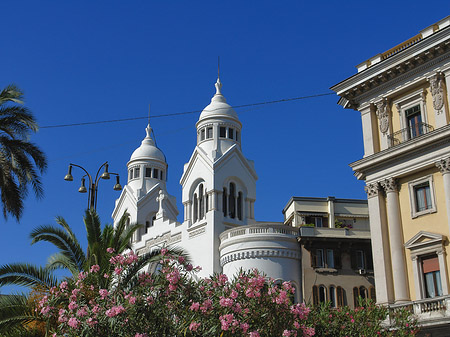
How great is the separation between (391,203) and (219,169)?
77.4 feet

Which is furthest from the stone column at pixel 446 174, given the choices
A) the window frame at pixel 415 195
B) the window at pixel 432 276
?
the window at pixel 432 276

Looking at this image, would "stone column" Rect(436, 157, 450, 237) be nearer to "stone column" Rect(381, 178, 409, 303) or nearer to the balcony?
"stone column" Rect(381, 178, 409, 303)

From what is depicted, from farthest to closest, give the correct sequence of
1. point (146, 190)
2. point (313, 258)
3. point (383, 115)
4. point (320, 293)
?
point (146, 190)
point (313, 258)
point (320, 293)
point (383, 115)

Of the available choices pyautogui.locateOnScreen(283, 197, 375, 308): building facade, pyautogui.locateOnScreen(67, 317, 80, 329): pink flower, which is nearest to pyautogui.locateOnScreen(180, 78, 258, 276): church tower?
pyautogui.locateOnScreen(283, 197, 375, 308): building facade

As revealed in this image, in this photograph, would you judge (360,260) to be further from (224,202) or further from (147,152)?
(147,152)

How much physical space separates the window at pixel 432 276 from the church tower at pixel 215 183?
74.2 feet

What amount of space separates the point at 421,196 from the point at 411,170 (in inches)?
48.3

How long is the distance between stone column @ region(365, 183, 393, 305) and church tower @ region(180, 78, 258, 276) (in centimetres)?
2014

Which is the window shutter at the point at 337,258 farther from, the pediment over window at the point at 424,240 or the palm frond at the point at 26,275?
the palm frond at the point at 26,275

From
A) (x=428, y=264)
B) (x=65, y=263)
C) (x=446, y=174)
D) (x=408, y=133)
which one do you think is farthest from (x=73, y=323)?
(x=408, y=133)

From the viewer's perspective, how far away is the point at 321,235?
4400cm

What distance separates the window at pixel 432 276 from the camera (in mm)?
26922

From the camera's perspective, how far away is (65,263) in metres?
24.7

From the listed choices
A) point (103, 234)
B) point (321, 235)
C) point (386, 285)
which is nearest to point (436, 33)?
point (386, 285)
